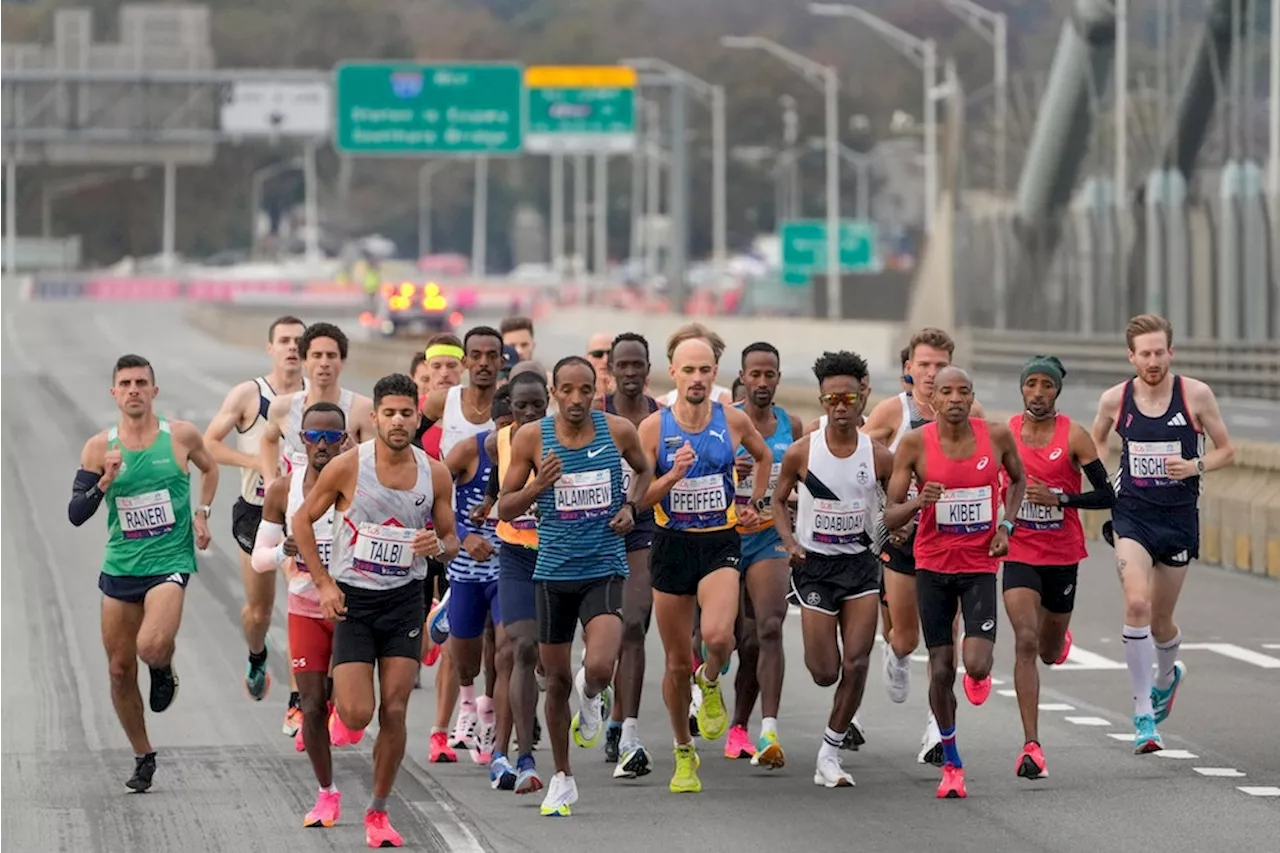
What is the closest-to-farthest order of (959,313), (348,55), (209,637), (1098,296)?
(209,637) → (1098,296) → (959,313) → (348,55)

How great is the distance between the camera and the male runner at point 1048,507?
492 inches

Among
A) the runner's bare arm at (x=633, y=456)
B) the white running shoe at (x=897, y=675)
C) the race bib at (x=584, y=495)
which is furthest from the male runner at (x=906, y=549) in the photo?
the race bib at (x=584, y=495)

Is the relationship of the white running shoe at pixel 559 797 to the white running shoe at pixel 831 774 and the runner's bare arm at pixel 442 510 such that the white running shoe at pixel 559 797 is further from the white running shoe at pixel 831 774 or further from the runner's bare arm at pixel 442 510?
the white running shoe at pixel 831 774

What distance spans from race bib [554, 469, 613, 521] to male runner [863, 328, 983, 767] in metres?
1.46

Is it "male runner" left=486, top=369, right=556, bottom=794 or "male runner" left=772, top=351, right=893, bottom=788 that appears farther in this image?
"male runner" left=772, top=351, right=893, bottom=788

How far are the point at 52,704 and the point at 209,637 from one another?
329 cm

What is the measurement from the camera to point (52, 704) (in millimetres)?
15195

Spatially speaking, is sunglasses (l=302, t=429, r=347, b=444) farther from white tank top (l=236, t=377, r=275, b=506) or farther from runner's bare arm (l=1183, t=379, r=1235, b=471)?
runner's bare arm (l=1183, t=379, r=1235, b=471)

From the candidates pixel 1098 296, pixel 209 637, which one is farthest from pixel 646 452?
pixel 1098 296

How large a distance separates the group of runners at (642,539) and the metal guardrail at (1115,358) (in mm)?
31404

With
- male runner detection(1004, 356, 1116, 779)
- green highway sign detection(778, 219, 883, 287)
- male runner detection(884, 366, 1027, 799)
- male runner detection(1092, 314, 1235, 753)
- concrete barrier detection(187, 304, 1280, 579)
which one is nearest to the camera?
male runner detection(884, 366, 1027, 799)

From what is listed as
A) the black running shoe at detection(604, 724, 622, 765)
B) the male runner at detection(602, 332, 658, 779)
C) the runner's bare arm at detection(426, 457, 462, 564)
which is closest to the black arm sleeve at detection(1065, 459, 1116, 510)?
the male runner at detection(602, 332, 658, 779)

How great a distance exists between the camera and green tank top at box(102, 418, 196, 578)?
12195mm

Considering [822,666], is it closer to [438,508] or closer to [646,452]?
[646,452]
